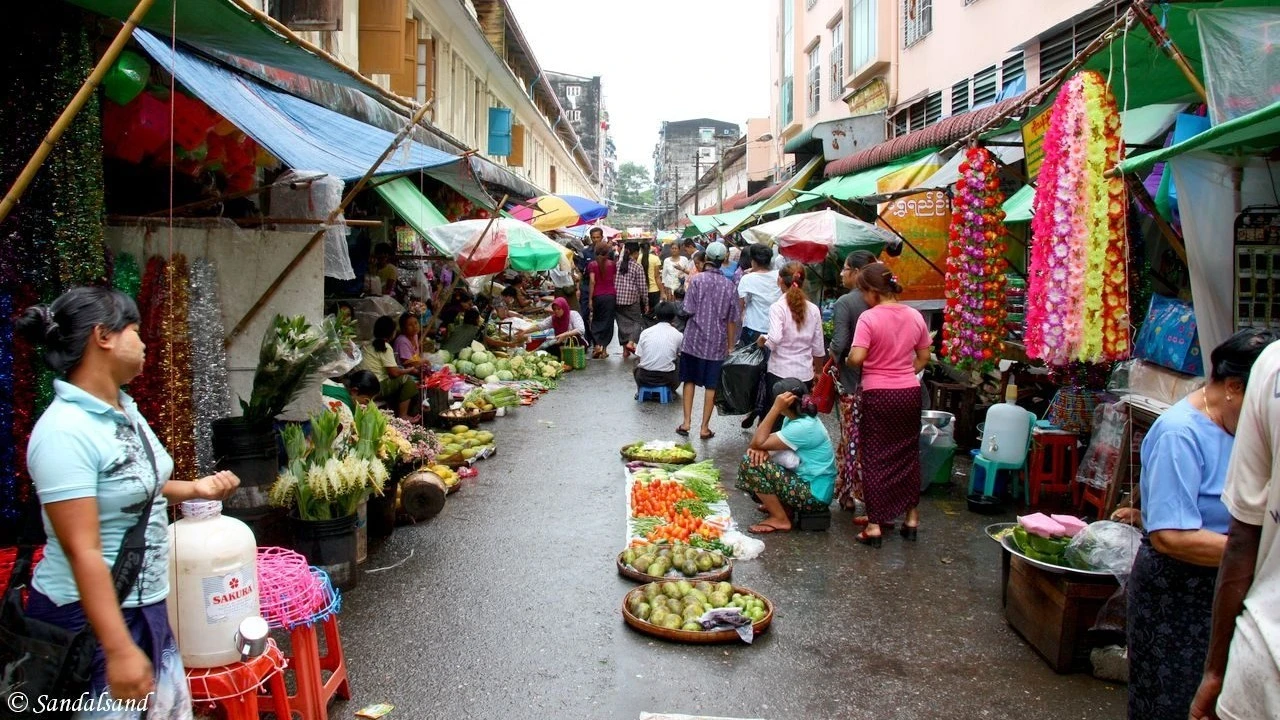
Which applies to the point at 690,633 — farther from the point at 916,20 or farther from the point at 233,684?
the point at 916,20

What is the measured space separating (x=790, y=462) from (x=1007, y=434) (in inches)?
72.2

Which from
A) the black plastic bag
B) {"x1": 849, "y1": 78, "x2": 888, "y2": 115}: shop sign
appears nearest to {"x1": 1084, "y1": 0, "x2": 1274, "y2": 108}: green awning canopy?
the black plastic bag

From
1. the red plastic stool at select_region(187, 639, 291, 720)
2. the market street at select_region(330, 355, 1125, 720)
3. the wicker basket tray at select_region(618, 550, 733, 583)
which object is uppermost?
the red plastic stool at select_region(187, 639, 291, 720)

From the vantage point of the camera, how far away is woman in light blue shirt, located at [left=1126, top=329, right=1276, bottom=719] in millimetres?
2828

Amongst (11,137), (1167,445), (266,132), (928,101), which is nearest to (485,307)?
(928,101)

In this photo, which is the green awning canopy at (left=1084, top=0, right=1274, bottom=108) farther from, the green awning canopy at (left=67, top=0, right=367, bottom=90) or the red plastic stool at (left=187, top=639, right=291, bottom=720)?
the red plastic stool at (left=187, top=639, right=291, bottom=720)

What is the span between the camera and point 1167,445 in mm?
2924

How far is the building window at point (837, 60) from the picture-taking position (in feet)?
77.9

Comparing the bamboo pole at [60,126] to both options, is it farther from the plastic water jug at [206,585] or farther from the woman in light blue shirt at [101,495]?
the plastic water jug at [206,585]

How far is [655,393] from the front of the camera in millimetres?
12516

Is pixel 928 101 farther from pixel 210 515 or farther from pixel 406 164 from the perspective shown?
pixel 210 515

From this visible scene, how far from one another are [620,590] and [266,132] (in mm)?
3503

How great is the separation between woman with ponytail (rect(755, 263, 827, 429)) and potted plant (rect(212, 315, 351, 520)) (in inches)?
158

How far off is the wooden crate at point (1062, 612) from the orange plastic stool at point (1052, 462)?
2698 mm
